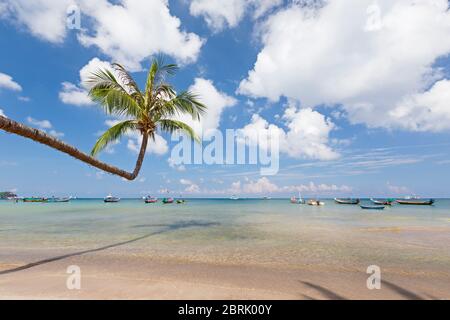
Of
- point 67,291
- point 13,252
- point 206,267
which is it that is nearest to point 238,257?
point 206,267

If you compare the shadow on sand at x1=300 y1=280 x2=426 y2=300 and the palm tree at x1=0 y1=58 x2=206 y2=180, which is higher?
the palm tree at x1=0 y1=58 x2=206 y2=180

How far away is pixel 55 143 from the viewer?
215 inches

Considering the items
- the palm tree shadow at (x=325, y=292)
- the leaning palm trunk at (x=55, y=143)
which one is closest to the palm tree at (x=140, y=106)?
the leaning palm trunk at (x=55, y=143)

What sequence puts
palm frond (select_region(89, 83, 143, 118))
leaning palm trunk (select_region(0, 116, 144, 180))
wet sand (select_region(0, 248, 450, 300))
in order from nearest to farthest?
1. leaning palm trunk (select_region(0, 116, 144, 180))
2. wet sand (select_region(0, 248, 450, 300))
3. palm frond (select_region(89, 83, 143, 118))

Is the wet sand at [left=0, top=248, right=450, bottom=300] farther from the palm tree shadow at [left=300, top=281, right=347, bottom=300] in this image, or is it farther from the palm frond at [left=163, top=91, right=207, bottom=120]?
the palm frond at [left=163, top=91, right=207, bottom=120]

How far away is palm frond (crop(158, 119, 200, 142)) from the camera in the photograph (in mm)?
10047

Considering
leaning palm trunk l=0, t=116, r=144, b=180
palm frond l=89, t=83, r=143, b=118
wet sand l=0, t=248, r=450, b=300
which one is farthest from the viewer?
palm frond l=89, t=83, r=143, b=118

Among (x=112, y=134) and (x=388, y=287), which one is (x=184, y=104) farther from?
(x=388, y=287)

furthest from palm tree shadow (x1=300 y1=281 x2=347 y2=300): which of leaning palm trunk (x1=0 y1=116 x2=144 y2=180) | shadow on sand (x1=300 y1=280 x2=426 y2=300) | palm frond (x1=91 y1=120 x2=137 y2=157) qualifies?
palm frond (x1=91 y1=120 x2=137 y2=157)

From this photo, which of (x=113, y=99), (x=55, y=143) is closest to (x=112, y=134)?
(x=113, y=99)

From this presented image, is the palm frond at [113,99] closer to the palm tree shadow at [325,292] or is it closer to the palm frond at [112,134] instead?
the palm frond at [112,134]

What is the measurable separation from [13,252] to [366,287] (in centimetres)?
1244

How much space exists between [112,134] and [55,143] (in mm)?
3788

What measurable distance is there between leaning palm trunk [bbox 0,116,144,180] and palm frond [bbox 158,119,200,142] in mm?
2326
